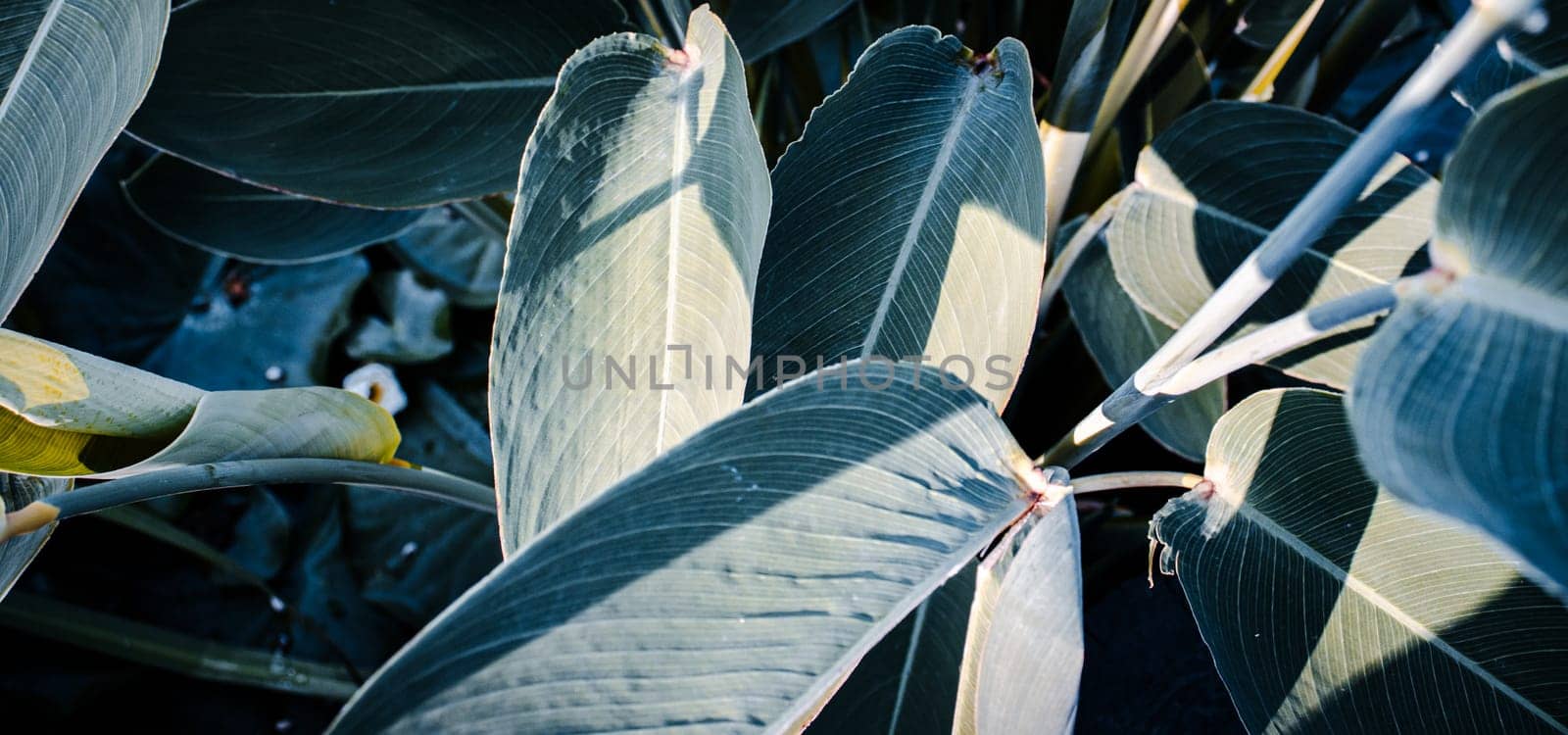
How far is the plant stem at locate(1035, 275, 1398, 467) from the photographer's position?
29 cm

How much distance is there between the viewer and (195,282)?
104 cm

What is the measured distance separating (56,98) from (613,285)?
0.88 feet

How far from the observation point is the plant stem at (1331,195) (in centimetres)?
25

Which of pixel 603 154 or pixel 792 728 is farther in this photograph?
pixel 603 154

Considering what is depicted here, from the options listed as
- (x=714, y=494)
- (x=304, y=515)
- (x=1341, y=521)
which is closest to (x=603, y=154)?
(x=714, y=494)

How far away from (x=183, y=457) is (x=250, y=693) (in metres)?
0.72

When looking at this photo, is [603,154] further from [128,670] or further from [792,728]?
[128,670]

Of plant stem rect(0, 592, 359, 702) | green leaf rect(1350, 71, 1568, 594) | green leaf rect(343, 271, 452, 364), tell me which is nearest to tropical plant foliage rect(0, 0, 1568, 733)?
green leaf rect(1350, 71, 1568, 594)

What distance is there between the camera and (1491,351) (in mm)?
251

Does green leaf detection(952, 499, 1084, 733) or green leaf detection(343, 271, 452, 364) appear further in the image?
green leaf detection(343, 271, 452, 364)

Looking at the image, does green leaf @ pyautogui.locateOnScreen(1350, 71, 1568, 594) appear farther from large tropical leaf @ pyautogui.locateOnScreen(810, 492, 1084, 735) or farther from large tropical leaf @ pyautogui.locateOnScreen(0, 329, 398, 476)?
large tropical leaf @ pyautogui.locateOnScreen(0, 329, 398, 476)

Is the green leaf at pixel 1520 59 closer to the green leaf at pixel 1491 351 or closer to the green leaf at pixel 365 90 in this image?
the green leaf at pixel 1491 351

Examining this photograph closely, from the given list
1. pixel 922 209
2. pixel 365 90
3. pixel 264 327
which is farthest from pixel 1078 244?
pixel 264 327

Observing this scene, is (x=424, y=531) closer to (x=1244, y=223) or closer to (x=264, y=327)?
(x=264, y=327)
